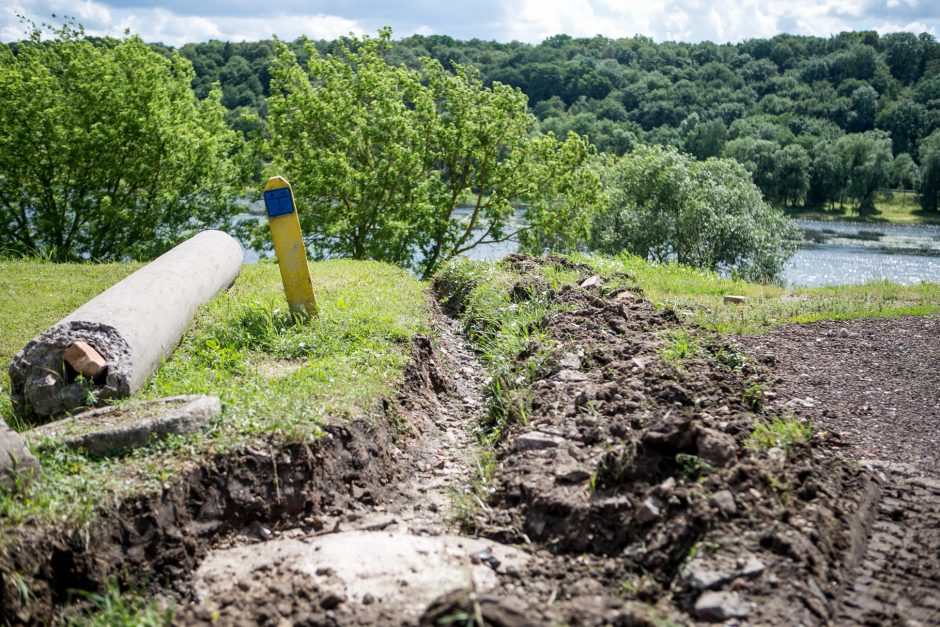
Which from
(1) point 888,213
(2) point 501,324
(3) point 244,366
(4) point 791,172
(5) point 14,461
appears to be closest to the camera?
(5) point 14,461

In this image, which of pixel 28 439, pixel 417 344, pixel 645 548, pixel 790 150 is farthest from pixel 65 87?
pixel 790 150

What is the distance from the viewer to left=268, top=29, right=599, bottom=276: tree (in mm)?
21078

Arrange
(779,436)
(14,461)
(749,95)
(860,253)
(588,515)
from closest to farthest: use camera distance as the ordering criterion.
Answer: (14,461) < (588,515) < (779,436) < (860,253) < (749,95)

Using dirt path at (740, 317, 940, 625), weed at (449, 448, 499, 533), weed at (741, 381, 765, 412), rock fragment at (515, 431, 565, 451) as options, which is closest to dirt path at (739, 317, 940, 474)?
dirt path at (740, 317, 940, 625)

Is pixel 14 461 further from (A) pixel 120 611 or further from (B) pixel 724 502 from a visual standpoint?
(B) pixel 724 502

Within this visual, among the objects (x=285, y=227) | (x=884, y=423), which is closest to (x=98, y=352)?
(x=285, y=227)

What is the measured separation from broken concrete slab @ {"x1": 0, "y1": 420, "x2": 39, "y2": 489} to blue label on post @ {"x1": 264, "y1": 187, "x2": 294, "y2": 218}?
161 inches

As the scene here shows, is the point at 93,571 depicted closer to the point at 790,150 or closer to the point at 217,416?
the point at 217,416

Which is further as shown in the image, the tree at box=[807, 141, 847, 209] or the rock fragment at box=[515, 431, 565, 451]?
the tree at box=[807, 141, 847, 209]

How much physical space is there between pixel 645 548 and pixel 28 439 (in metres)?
3.89

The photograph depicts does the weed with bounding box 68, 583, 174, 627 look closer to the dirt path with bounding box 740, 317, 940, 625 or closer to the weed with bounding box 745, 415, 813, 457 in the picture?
the dirt path with bounding box 740, 317, 940, 625

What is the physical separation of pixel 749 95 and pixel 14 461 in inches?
4362

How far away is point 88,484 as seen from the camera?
4488mm

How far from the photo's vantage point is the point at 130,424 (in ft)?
16.6
